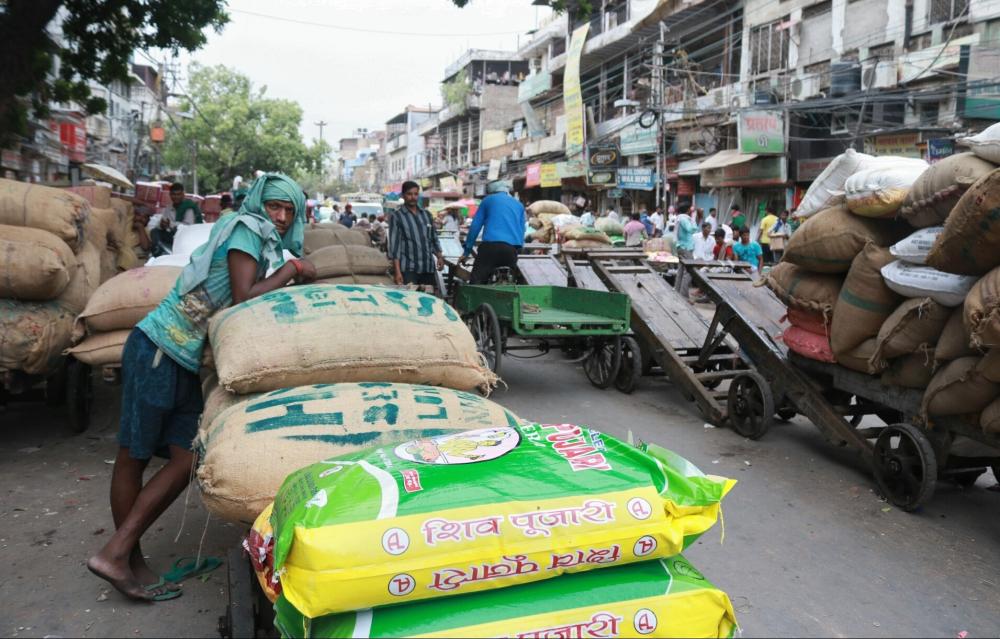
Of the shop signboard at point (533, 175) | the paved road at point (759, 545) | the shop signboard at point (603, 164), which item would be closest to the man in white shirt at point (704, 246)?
the shop signboard at point (603, 164)

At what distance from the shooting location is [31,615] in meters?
2.99

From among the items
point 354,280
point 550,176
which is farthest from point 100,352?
point 550,176

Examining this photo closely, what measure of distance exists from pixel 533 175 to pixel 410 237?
1090 inches

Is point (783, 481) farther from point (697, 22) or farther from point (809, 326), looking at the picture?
point (697, 22)

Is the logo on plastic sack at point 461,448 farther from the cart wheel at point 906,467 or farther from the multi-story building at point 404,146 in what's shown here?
the multi-story building at point 404,146

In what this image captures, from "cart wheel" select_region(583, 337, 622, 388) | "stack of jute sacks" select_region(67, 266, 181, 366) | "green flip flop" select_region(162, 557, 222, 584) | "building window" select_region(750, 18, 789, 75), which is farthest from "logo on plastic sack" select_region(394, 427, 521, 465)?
"building window" select_region(750, 18, 789, 75)

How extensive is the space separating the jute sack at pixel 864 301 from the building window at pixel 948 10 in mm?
13839

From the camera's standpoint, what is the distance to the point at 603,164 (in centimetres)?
2778

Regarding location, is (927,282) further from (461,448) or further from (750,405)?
(461,448)

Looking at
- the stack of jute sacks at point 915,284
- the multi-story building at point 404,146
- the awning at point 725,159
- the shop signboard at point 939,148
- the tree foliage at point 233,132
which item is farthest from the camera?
the multi-story building at point 404,146

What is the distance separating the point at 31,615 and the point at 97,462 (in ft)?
6.90

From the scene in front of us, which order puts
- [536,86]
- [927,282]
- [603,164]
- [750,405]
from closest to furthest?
1. [927,282]
2. [750,405]
3. [603,164]
4. [536,86]

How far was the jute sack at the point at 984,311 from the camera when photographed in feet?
10.8

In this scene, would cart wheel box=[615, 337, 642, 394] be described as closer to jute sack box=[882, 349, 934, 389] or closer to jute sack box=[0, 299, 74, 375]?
jute sack box=[882, 349, 934, 389]
